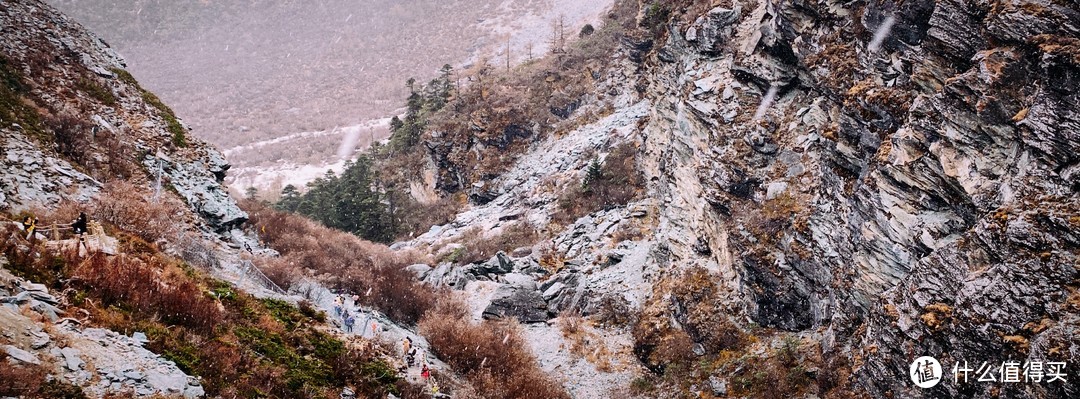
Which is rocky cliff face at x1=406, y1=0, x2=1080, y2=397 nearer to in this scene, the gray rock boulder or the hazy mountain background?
the gray rock boulder

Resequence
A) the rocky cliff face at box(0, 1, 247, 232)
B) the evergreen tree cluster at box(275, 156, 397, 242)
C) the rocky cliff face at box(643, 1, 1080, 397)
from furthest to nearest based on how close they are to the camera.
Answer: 1. the evergreen tree cluster at box(275, 156, 397, 242)
2. the rocky cliff face at box(0, 1, 247, 232)
3. the rocky cliff face at box(643, 1, 1080, 397)

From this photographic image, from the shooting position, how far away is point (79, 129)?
16.9 meters

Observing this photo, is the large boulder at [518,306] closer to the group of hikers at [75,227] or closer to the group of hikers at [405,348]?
the group of hikers at [405,348]

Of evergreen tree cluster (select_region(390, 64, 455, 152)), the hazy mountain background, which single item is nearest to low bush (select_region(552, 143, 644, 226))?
evergreen tree cluster (select_region(390, 64, 455, 152))

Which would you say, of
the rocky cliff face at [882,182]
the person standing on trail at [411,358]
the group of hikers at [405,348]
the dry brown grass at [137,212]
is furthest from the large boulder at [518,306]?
the dry brown grass at [137,212]

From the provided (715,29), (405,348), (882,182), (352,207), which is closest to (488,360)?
(405,348)

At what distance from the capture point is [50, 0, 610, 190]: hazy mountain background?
82.1 metres

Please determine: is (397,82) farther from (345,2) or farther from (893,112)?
(893,112)

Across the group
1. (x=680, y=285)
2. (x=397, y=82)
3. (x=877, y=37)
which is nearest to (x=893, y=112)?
(x=877, y=37)

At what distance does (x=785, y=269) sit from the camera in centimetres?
1756

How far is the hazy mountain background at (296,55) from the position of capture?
3231 inches

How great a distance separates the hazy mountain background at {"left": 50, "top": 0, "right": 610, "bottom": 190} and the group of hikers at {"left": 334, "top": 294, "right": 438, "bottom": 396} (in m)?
53.3
